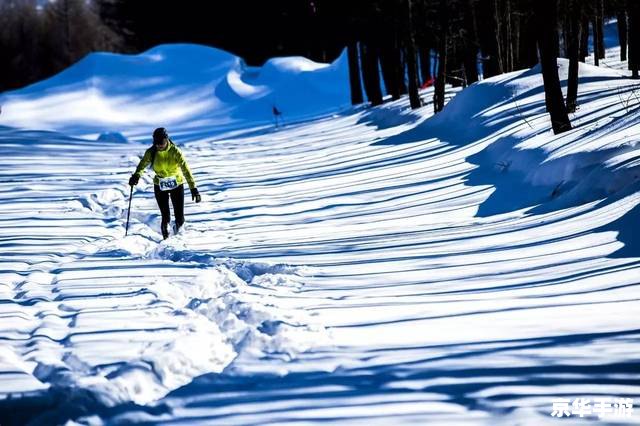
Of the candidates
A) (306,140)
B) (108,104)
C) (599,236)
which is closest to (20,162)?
(306,140)

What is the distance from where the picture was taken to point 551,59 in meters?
14.5

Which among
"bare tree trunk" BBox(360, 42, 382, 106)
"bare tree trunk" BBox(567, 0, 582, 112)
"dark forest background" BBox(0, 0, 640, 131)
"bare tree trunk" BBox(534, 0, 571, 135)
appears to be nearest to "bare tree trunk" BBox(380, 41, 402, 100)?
"dark forest background" BBox(0, 0, 640, 131)

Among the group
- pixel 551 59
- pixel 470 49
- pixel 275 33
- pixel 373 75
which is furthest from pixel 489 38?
pixel 275 33

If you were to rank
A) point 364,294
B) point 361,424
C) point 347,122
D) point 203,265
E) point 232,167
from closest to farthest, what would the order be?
point 361,424 → point 364,294 → point 203,265 → point 232,167 → point 347,122

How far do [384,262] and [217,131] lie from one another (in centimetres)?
3287

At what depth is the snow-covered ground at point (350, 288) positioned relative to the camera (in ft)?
16.2

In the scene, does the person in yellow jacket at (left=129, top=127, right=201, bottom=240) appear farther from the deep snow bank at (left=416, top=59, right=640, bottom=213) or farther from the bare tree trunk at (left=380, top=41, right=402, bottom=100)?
the bare tree trunk at (left=380, top=41, right=402, bottom=100)

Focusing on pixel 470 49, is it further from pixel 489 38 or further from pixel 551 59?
pixel 551 59

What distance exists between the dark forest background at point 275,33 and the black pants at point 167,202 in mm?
16445

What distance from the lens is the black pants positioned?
11.7 metres

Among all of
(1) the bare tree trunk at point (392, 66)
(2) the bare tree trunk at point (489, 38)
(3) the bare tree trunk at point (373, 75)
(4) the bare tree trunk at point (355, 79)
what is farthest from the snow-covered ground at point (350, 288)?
(4) the bare tree trunk at point (355, 79)

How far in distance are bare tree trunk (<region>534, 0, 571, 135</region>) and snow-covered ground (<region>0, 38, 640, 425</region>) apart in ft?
1.22

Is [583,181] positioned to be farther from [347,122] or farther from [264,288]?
[347,122]

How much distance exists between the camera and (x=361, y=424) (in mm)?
4492
